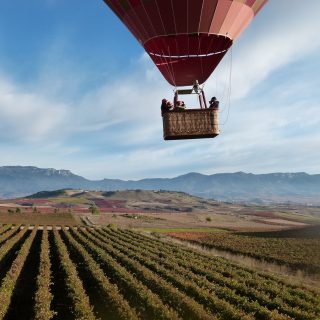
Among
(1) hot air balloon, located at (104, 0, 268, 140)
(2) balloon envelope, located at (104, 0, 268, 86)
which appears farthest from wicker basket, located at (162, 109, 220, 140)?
(2) balloon envelope, located at (104, 0, 268, 86)

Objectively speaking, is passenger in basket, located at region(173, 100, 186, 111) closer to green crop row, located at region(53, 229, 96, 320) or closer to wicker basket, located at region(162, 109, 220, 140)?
wicker basket, located at region(162, 109, 220, 140)

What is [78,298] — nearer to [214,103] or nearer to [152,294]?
[152,294]

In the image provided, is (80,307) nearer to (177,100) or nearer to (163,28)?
(177,100)

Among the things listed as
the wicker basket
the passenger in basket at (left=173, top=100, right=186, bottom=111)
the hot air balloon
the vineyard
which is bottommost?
the vineyard

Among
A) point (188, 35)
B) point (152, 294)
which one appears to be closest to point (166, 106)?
point (188, 35)

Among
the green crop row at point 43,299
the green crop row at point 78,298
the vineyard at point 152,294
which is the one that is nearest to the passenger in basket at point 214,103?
the vineyard at point 152,294

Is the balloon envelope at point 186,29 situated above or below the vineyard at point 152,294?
above

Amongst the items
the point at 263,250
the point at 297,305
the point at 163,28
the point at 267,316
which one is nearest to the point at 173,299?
the point at 267,316

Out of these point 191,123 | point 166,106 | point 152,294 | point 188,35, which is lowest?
point 152,294

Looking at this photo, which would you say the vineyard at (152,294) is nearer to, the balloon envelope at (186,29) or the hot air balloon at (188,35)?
the hot air balloon at (188,35)
